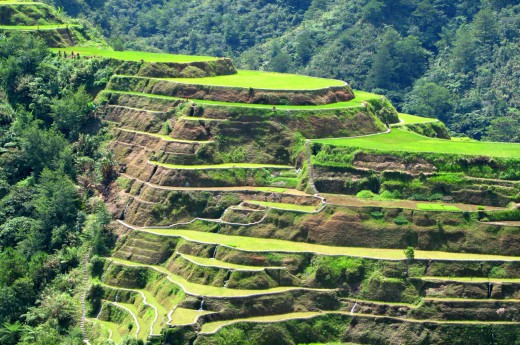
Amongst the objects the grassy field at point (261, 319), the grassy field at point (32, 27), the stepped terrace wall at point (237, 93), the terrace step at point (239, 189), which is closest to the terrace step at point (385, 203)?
the terrace step at point (239, 189)

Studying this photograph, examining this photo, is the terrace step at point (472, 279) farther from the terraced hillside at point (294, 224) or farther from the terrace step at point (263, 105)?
the terrace step at point (263, 105)

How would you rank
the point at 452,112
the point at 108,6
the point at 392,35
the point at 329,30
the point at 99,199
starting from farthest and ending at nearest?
the point at 108,6, the point at 329,30, the point at 392,35, the point at 452,112, the point at 99,199

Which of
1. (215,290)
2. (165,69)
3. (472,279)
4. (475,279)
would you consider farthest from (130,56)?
(475,279)

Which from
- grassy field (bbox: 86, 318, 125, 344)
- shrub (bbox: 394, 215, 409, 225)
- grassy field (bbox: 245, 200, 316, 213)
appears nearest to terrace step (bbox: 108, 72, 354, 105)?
grassy field (bbox: 245, 200, 316, 213)

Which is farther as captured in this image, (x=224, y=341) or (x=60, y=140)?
(x=60, y=140)

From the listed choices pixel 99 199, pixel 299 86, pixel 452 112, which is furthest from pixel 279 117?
pixel 452 112

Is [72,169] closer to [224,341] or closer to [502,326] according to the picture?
[224,341]
